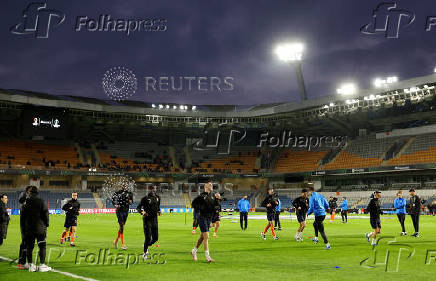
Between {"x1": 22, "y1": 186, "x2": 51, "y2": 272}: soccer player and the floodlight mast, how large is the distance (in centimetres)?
4366

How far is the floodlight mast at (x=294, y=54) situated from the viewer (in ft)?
166

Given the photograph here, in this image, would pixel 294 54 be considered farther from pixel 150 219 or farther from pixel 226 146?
pixel 150 219

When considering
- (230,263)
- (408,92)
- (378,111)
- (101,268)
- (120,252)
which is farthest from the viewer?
(378,111)

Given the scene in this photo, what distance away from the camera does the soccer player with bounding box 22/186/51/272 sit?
1040cm

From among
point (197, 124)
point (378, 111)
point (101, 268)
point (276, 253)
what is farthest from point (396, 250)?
point (197, 124)

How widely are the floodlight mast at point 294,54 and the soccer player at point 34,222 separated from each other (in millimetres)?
43661

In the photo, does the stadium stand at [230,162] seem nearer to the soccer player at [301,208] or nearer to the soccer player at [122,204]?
the soccer player at [301,208]

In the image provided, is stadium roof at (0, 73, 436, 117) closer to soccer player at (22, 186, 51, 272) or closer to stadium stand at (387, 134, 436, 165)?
stadium stand at (387, 134, 436, 165)

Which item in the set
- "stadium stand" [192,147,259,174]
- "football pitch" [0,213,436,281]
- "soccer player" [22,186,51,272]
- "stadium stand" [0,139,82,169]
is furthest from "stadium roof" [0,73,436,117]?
"soccer player" [22,186,51,272]

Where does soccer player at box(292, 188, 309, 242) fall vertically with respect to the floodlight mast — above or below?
below

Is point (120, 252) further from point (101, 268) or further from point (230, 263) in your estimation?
point (230, 263)

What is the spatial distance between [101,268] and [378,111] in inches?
2163

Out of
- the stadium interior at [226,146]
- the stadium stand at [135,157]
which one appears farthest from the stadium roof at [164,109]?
the stadium stand at [135,157]

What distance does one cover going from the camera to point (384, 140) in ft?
195
